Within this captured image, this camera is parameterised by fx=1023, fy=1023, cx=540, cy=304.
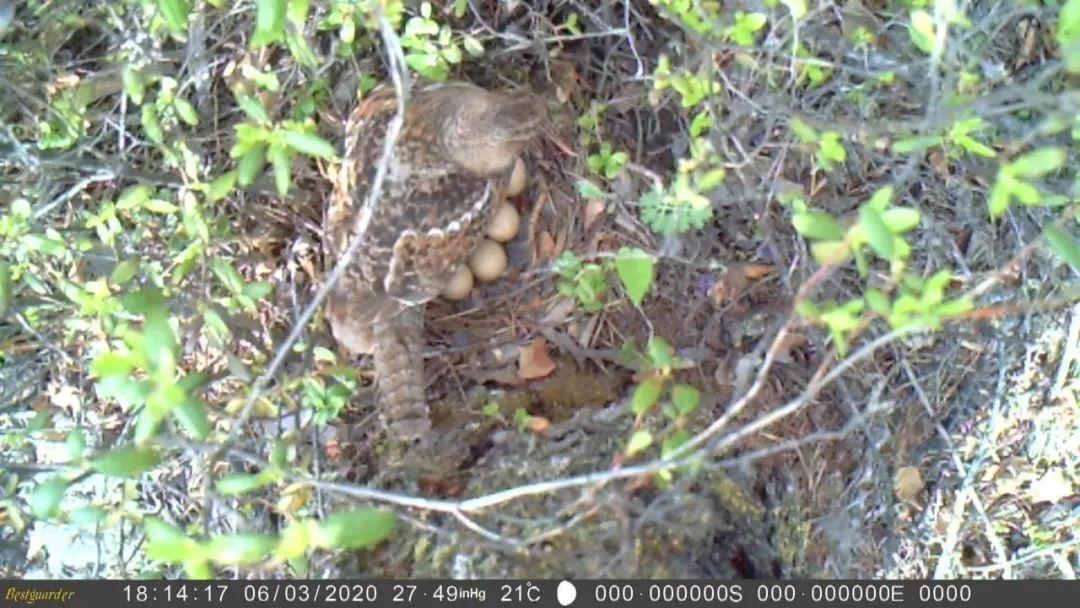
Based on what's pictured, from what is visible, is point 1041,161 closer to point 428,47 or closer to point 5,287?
point 428,47

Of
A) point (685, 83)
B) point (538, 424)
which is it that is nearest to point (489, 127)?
point (685, 83)

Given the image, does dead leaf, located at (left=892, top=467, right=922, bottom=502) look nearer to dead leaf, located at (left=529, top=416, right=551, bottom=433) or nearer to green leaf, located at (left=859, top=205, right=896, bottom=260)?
dead leaf, located at (left=529, top=416, right=551, bottom=433)

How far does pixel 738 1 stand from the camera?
2.69 metres

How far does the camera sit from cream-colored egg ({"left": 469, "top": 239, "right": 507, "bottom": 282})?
2930mm

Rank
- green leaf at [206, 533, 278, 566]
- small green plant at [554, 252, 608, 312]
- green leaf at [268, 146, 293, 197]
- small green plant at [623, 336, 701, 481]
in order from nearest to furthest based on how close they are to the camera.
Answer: green leaf at [206, 533, 278, 566] < small green plant at [623, 336, 701, 481] < green leaf at [268, 146, 293, 197] < small green plant at [554, 252, 608, 312]

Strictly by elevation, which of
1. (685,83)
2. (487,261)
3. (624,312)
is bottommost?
(624,312)

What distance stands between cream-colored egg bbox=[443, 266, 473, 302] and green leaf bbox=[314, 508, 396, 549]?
46.4 inches

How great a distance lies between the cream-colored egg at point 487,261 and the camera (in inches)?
115

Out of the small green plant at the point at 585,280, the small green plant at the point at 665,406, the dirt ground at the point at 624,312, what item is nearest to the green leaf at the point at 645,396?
the small green plant at the point at 665,406

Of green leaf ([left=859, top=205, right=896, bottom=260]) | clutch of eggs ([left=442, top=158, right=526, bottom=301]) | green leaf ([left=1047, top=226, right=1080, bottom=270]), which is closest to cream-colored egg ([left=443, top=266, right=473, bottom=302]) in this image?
clutch of eggs ([left=442, top=158, right=526, bottom=301])

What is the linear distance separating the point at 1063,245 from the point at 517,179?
149cm

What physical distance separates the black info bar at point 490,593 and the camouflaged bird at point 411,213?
23.0 inches

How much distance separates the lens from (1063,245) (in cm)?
203

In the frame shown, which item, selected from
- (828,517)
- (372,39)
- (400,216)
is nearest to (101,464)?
(400,216)
